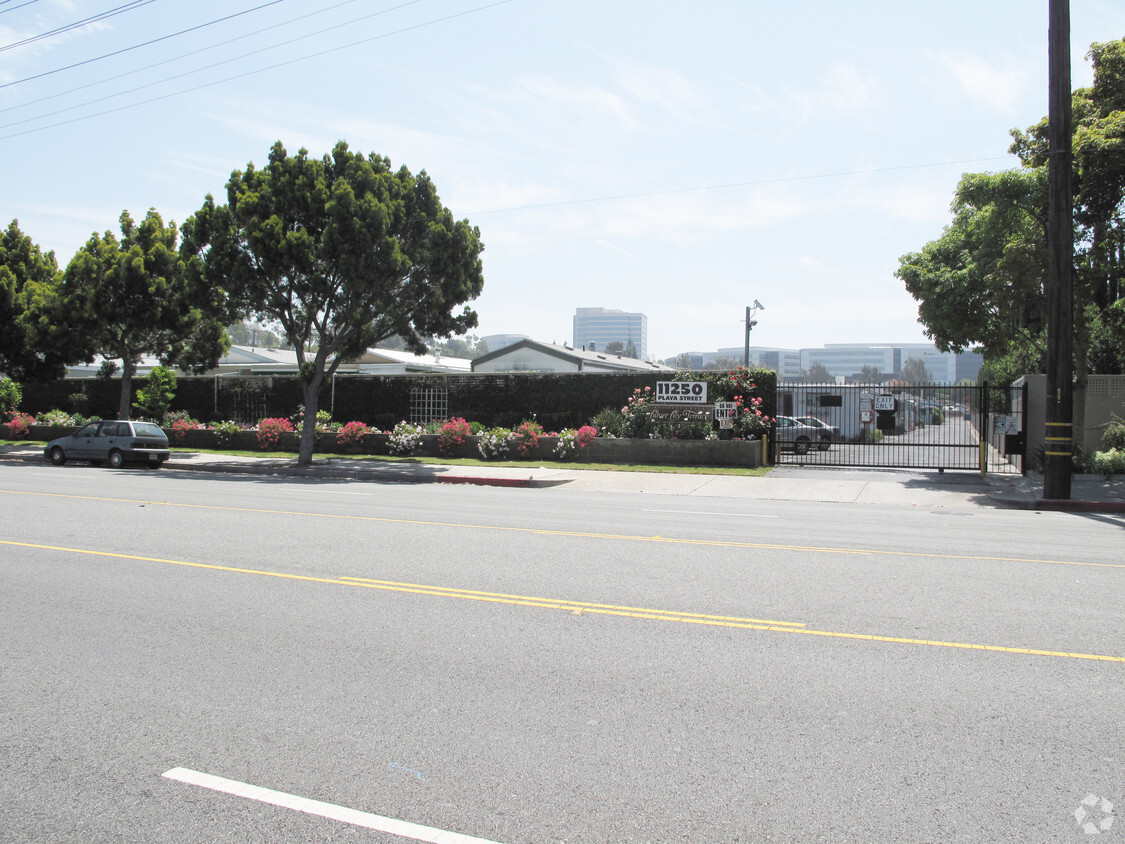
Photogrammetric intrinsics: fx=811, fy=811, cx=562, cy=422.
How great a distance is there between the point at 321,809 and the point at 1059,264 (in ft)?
53.8

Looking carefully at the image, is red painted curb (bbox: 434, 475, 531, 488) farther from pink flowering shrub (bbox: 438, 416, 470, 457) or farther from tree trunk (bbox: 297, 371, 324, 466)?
tree trunk (bbox: 297, 371, 324, 466)

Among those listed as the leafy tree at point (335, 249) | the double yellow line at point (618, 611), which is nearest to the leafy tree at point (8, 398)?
the leafy tree at point (335, 249)

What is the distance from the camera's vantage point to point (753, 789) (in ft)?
12.1

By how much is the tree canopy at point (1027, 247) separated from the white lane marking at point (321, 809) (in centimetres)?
1836

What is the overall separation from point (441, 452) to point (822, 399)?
1168 cm

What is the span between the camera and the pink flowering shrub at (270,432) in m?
28.4

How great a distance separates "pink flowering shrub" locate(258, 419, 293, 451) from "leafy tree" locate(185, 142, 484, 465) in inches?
145

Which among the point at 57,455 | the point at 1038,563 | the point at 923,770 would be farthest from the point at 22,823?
the point at 57,455

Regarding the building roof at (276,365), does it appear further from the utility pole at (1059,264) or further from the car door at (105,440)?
the utility pole at (1059,264)

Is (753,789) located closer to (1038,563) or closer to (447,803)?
(447,803)

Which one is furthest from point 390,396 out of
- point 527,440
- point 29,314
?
point 29,314

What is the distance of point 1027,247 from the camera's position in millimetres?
17516

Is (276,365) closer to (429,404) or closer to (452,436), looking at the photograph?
(429,404)

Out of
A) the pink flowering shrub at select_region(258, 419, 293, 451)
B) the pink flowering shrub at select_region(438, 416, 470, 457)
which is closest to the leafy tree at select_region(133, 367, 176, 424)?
the pink flowering shrub at select_region(258, 419, 293, 451)
